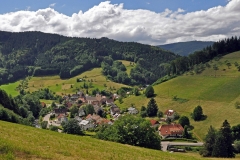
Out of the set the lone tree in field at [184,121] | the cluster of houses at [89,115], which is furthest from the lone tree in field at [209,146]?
the cluster of houses at [89,115]

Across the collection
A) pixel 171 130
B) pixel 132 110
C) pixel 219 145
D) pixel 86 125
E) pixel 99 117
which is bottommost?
pixel 86 125

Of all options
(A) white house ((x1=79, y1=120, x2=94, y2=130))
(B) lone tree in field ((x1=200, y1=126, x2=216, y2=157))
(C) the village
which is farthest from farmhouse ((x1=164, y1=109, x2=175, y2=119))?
(B) lone tree in field ((x1=200, y1=126, x2=216, y2=157))

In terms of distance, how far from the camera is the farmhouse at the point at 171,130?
92312 mm

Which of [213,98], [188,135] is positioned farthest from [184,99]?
[188,135]

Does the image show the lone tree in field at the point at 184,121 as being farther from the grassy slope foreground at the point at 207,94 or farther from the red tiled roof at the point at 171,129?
the grassy slope foreground at the point at 207,94

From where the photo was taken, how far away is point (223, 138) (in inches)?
2598

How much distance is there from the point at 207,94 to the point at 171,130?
38.3 metres

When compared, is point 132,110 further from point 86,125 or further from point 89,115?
point 86,125

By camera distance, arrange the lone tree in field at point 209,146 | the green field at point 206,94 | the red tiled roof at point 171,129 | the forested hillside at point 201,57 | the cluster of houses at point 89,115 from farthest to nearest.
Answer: the forested hillside at point 201,57 → the cluster of houses at point 89,115 → the green field at point 206,94 → the red tiled roof at point 171,129 → the lone tree in field at point 209,146

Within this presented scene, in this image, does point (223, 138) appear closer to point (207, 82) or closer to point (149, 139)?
point (149, 139)

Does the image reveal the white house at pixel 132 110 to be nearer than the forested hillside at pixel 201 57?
Yes

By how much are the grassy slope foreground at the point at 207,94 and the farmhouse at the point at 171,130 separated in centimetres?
554

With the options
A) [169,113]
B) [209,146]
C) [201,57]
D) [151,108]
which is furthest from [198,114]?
[201,57]

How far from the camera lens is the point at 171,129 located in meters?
94.1
